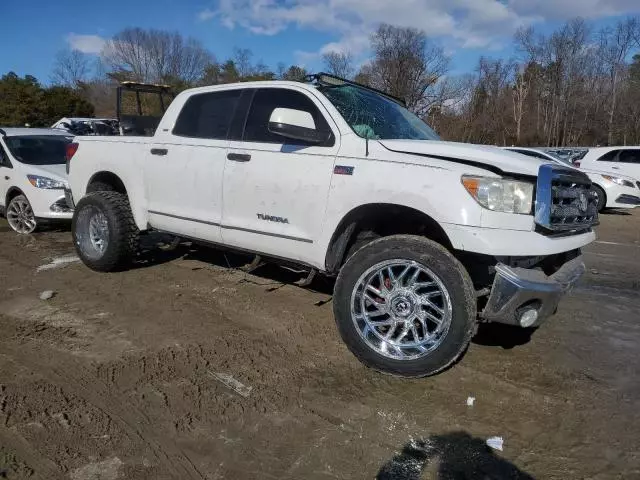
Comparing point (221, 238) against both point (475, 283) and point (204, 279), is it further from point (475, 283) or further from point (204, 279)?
point (475, 283)

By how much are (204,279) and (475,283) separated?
313 cm

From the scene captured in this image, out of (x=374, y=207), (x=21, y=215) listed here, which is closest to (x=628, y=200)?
(x=374, y=207)

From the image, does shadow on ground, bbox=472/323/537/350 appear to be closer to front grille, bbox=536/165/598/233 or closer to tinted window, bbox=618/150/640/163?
front grille, bbox=536/165/598/233

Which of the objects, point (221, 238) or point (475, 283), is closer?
point (475, 283)

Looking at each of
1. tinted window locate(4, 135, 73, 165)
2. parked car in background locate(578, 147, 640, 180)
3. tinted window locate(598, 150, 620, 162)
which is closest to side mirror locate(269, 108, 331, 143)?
tinted window locate(4, 135, 73, 165)

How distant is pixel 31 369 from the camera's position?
3326 mm

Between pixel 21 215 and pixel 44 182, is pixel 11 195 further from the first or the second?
pixel 44 182

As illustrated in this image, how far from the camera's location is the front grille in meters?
3.09

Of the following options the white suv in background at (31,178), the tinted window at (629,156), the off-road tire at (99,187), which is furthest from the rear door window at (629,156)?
the white suv in background at (31,178)

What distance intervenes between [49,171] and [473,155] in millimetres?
7056

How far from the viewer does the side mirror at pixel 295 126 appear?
145 inches

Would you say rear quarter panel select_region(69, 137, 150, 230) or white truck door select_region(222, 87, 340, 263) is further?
rear quarter panel select_region(69, 137, 150, 230)

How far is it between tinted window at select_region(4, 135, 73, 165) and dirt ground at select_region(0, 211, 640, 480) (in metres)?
4.30

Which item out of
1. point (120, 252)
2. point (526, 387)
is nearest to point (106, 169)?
point (120, 252)
